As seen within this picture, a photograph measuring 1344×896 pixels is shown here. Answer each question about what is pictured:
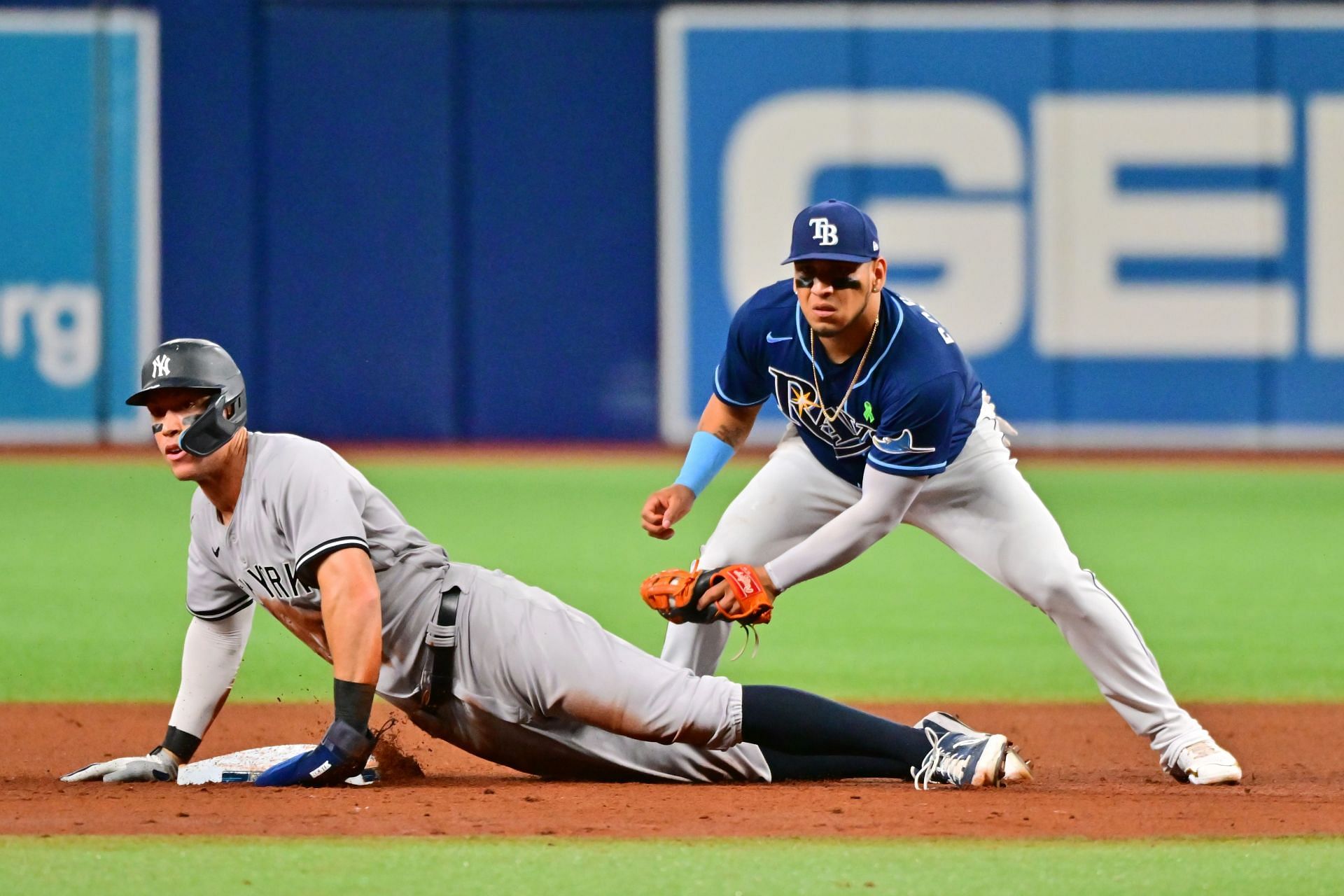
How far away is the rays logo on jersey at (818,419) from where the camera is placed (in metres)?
5.16

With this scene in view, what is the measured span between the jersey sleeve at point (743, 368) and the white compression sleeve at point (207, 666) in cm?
153

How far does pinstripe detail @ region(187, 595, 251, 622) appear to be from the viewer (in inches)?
192

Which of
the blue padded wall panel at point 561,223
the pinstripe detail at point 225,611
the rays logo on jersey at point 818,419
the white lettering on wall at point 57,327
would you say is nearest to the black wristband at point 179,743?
the pinstripe detail at point 225,611

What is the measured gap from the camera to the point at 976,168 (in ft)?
55.5

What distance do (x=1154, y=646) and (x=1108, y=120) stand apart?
1001cm

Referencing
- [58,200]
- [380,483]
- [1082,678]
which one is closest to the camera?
[1082,678]

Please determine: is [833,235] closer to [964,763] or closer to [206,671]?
[964,763]

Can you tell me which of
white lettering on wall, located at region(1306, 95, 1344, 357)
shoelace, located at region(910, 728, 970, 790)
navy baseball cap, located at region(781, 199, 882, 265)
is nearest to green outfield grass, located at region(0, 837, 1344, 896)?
shoelace, located at region(910, 728, 970, 790)

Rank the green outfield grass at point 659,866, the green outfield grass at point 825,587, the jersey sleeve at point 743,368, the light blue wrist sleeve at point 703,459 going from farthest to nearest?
the green outfield grass at point 825,587, the light blue wrist sleeve at point 703,459, the jersey sleeve at point 743,368, the green outfield grass at point 659,866

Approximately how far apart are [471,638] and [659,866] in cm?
107

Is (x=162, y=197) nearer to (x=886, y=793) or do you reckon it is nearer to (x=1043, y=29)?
(x=1043, y=29)

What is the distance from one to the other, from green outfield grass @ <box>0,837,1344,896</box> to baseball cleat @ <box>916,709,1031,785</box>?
0.78 meters

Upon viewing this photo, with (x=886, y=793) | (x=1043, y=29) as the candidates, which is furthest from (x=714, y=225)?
(x=886, y=793)

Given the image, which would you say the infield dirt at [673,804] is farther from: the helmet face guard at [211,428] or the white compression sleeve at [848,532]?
the helmet face guard at [211,428]
